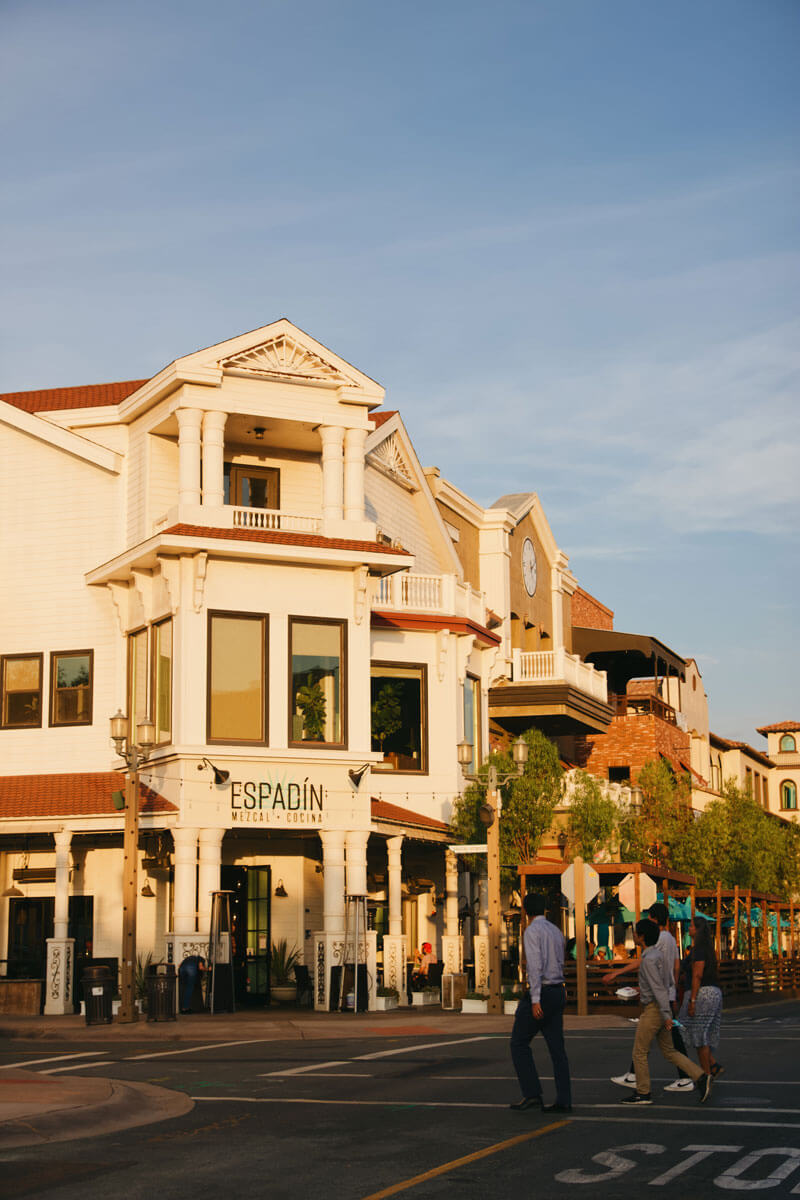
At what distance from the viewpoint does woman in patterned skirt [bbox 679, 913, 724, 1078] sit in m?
14.4

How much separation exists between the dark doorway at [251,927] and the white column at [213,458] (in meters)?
8.14

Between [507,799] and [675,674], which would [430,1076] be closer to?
[507,799]

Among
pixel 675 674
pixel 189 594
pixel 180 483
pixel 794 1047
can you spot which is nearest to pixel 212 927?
pixel 189 594

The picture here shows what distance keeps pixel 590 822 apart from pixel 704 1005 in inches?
781

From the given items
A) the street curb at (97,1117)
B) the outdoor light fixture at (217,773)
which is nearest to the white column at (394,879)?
the outdoor light fixture at (217,773)

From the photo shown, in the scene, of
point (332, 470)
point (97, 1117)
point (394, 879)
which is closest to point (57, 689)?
point (332, 470)

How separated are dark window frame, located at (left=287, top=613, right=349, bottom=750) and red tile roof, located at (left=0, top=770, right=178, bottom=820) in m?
3.00

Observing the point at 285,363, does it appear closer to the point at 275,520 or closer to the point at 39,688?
the point at 275,520

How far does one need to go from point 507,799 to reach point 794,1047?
47.5 ft

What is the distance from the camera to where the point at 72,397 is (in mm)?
36344

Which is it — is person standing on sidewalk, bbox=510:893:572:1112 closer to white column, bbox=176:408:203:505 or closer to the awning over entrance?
white column, bbox=176:408:203:505

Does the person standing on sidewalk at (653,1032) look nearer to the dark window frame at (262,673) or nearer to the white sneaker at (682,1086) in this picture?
the white sneaker at (682,1086)

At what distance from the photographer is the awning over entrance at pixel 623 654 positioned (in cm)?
5028

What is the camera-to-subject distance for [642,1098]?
533 inches
